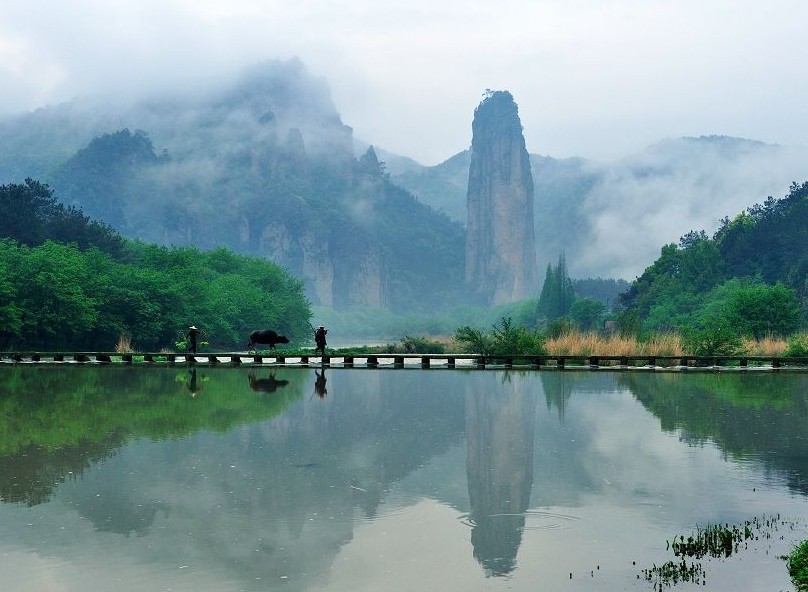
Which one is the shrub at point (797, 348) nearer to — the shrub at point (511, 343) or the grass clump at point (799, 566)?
the shrub at point (511, 343)

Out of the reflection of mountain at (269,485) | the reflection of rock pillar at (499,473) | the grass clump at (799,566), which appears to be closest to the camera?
the grass clump at (799,566)

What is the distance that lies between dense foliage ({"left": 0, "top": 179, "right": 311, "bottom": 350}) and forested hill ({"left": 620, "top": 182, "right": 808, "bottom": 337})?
35.9 meters

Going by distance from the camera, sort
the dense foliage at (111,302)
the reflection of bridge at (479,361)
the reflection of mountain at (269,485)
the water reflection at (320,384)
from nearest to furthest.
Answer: the reflection of mountain at (269,485), the water reflection at (320,384), the reflection of bridge at (479,361), the dense foliage at (111,302)

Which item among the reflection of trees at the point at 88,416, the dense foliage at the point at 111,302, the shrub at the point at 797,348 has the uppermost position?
the dense foliage at the point at 111,302

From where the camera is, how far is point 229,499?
13.5m

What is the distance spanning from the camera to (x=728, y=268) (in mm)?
101750

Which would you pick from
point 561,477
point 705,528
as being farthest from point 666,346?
point 705,528

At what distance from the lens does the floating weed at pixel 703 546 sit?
9.99 meters

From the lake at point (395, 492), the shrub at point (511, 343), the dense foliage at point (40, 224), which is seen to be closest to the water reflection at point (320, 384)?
the lake at point (395, 492)

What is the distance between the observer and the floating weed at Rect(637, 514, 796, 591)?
32.8 ft

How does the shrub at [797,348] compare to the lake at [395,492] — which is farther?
the shrub at [797,348]

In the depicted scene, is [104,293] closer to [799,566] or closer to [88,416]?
[88,416]

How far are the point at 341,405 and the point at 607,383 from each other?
1111 cm

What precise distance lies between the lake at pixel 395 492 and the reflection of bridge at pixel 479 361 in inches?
525
